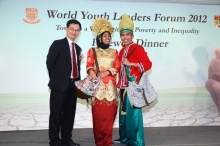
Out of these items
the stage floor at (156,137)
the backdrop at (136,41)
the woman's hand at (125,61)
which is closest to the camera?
the woman's hand at (125,61)

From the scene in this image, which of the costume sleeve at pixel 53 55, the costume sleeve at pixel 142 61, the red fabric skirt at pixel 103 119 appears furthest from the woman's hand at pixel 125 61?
the costume sleeve at pixel 53 55

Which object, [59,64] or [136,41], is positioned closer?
[59,64]

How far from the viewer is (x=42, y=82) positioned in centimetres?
469

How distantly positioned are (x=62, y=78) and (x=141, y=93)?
2.93ft

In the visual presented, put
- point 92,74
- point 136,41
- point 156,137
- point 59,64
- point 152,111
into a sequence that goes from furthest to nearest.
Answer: point 152,111
point 136,41
point 156,137
point 59,64
point 92,74

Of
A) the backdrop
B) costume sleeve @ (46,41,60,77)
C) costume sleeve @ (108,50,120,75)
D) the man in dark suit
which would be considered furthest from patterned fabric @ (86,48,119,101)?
the backdrop

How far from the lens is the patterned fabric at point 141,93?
3408 millimetres

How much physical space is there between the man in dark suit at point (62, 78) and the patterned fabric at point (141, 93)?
A: 2.14ft

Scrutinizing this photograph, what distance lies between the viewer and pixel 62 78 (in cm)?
342

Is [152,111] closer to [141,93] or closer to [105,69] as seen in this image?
[141,93]

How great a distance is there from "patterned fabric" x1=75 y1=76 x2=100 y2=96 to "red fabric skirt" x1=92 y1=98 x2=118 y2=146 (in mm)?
115

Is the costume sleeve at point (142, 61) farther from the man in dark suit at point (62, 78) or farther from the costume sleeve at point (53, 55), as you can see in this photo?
the costume sleeve at point (53, 55)

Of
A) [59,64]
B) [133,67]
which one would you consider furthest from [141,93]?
[59,64]

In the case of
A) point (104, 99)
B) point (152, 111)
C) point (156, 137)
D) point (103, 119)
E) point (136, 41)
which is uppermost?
point (136, 41)
